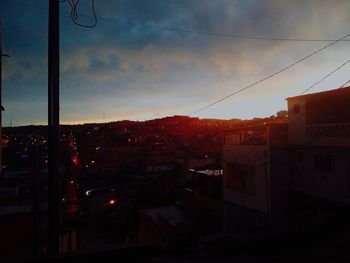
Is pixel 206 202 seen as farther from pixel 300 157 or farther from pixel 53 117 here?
pixel 53 117

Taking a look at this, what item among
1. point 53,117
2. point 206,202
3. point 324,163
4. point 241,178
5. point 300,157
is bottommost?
point 206,202

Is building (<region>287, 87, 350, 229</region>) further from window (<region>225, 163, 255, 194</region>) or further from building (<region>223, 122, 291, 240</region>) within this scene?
window (<region>225, 163, 255, 194</region>)

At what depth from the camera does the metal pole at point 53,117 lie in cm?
566

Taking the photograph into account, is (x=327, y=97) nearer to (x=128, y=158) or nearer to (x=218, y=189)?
(x=218, y=189)

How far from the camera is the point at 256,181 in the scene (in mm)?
19109

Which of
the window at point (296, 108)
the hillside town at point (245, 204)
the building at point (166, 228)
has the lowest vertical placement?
the building at point (166, 228)

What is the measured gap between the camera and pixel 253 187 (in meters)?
19.7

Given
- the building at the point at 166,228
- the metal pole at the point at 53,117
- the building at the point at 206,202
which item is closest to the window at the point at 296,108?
the building at the point at 206,202

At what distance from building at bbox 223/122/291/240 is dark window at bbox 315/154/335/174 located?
179 cm

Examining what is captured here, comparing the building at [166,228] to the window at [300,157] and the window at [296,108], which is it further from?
the window at [296,108]

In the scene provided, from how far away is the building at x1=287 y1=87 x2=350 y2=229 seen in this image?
15.6m

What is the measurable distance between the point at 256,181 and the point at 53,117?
1578cm

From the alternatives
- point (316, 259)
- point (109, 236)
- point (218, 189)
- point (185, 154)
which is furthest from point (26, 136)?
point (316, 259)

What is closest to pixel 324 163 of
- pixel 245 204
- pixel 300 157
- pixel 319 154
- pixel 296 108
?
pixel 319 154
